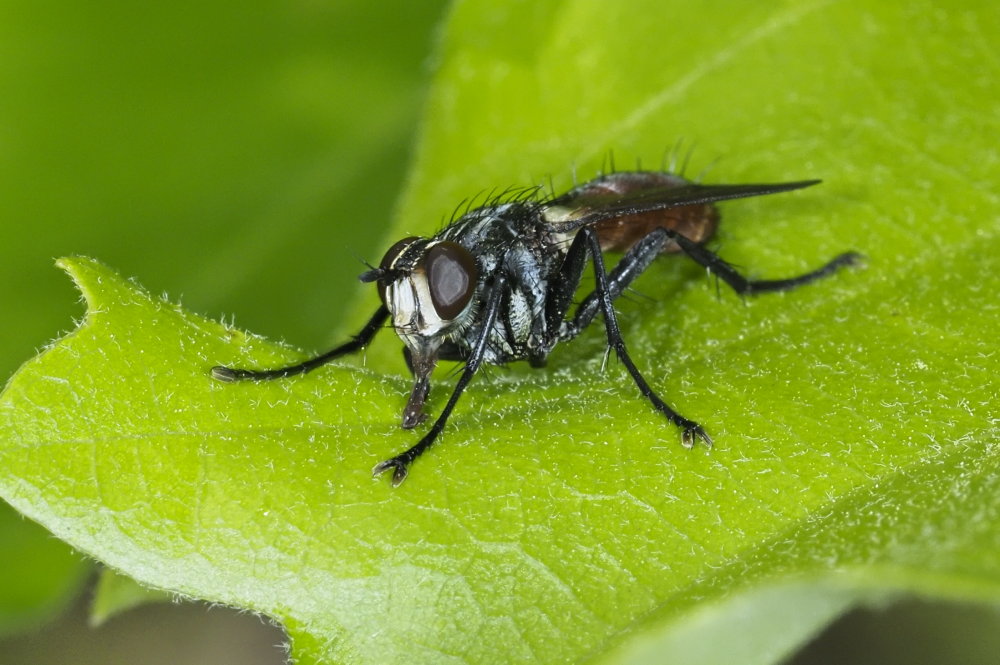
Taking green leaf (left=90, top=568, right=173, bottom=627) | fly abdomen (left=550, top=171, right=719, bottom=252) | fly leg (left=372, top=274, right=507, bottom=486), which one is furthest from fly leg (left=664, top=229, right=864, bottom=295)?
green leaf (left=90, top=568, right=173, bottom=627)

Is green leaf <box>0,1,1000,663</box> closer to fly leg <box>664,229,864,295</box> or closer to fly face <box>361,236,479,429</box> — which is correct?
fly leg <box>664,229,864,295</box>

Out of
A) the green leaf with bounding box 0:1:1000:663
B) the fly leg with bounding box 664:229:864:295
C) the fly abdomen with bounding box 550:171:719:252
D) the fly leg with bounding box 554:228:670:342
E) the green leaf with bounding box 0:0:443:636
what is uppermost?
the green leaf with bounding box 0:0:443:636

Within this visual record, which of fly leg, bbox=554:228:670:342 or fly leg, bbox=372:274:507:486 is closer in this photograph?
fly leg, bbox=372:274:507:486

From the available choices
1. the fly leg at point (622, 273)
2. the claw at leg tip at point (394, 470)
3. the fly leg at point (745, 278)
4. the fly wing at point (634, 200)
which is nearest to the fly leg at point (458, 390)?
the claw at leg tip at point (394, 470)

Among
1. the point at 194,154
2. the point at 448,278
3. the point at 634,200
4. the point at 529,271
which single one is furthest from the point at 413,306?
the point at 194,154

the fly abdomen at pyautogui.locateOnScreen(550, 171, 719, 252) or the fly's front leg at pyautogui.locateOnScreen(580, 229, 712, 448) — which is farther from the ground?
the fly abdomen at pyautogui.locateOnScreen(550, 171, 719, 252)

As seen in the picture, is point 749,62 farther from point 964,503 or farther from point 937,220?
point 964,503

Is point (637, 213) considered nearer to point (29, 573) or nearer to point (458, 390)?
point (458, 390)
